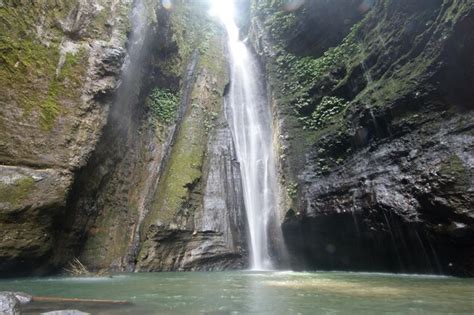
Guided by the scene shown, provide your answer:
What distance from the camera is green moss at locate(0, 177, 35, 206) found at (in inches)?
338

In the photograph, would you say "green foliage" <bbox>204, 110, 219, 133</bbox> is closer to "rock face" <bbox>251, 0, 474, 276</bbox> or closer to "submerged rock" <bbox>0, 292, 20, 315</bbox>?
"rock face" <bbox>251, 0, 474, 276</bbox>

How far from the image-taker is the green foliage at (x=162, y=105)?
49.8 feet

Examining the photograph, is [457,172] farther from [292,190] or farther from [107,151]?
[107,151]

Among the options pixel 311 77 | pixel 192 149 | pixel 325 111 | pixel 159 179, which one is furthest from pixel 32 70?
pixel 311 77

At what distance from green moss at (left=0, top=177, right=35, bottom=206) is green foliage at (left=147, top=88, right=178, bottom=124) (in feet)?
22.0

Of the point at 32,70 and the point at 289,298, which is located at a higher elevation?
the point at 32,70

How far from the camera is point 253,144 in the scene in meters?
15.2

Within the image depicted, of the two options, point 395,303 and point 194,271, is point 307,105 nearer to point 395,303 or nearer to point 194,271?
point 194,271

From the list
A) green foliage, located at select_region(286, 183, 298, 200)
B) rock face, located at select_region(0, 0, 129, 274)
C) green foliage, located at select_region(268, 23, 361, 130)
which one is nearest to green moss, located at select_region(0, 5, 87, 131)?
rock face, located at select_region(0, 0, 129, 274)

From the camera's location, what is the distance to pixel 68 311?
404 centimetres

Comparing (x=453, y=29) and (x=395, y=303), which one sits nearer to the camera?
(x=395, y=303)

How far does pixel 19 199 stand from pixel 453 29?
11.1 metres

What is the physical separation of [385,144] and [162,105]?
366 inches

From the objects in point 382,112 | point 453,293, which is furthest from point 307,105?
point 453,293
